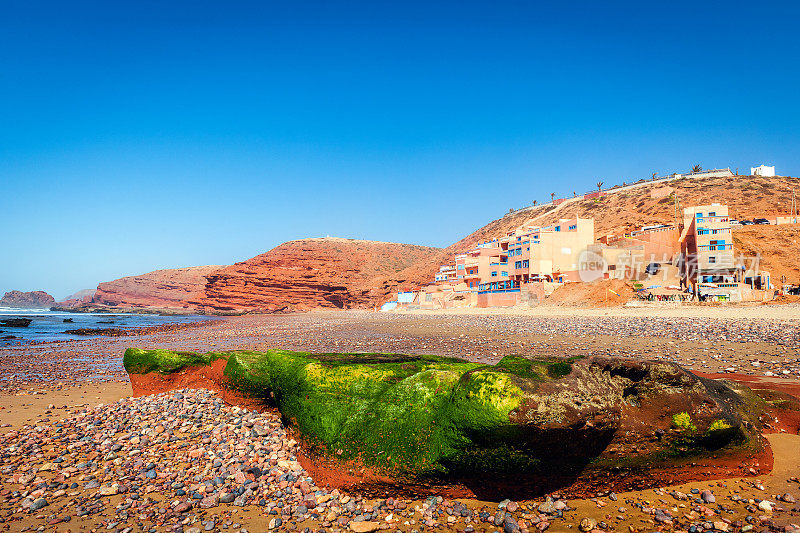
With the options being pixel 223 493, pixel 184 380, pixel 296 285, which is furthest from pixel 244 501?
pixel 296 285

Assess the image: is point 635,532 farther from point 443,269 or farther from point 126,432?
point 443,269

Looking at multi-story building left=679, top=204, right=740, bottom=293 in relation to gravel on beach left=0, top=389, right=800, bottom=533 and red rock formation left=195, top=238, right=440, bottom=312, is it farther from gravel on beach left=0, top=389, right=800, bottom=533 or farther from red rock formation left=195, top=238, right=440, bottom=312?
red rock formation left=195, top=238, right=440, bottom=312

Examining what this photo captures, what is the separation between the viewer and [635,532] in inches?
151

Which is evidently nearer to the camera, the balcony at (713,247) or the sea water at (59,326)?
the sea water at (59,326)

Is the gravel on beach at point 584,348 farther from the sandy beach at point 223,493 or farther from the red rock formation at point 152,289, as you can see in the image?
the red rock formation at point 152,289

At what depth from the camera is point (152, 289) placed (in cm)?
14862

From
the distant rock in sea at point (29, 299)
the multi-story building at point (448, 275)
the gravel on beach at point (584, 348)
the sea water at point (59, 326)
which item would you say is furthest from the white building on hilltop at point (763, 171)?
the distant rock in sea at point (29, 299)

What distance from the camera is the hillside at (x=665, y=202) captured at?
73.2 metres

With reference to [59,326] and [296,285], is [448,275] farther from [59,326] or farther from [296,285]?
[59,326]

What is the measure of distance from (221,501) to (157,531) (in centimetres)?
65

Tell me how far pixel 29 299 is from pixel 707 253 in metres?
247

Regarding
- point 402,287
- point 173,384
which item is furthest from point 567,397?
point 402,287

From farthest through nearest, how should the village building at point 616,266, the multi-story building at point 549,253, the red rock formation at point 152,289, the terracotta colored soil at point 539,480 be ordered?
1. the red rock formation at point 152,289
2. the multi-story building at point 549,253
3. the village building at point 616,266
4. the terracotta colored soil at point 539,480

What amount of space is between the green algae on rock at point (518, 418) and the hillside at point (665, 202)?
68.9 m
